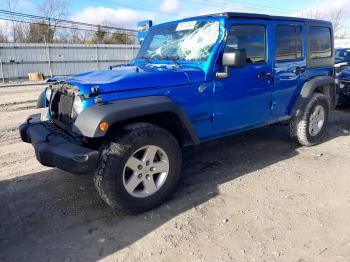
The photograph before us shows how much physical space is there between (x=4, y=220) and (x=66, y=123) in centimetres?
115

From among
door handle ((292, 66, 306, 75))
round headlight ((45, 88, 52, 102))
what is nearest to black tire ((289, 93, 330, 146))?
→ door handle ((292, 66, 306, 75))

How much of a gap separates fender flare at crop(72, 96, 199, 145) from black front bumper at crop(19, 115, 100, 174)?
0.56 ft

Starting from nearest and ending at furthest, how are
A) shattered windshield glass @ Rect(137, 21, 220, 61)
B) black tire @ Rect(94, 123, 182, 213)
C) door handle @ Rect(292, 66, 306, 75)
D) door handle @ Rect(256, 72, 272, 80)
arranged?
black tire @ Rect(94, 123, 182, 213), shattered windshield glass @ Rect(137, 21, 220, 61), door handle @ Rect(256, 72, 272, 80), door handle @ Rect(292, 66, 306, 75)

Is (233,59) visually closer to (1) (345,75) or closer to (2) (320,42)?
(2) (320,42)

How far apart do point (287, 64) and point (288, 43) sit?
32 centimetres

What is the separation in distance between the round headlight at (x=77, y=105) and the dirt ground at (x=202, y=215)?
1072 mm

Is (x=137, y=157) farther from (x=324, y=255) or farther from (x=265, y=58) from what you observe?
(x=265, y=58)

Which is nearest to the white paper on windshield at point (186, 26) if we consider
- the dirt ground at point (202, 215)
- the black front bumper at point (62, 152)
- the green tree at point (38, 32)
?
the dirt ground at point (202, 215)

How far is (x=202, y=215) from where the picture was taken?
3525mm

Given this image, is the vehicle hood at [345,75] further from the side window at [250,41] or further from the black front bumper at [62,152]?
the black front bumper at [62,152]

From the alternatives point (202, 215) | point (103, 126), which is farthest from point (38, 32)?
point (202, 215)

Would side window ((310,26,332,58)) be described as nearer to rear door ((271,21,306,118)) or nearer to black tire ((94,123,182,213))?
rear door ((271,21,306,118))

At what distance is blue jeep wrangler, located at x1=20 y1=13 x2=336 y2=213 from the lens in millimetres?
3232

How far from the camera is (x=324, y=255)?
2877 millimetres
